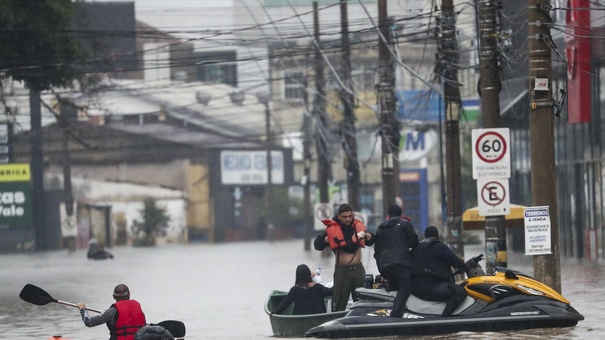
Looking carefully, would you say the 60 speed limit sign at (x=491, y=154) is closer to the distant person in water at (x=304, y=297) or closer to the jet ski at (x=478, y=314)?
the distant person in water at (x=304, y=297)

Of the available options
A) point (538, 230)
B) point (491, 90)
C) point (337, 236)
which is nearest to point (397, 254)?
point (337, 236)

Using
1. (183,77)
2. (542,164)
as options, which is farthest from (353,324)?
(183,77)

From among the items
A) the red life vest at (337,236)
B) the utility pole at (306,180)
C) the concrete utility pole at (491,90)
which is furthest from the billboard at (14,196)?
the red life vest at (337,236)

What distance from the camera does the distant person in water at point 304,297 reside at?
67.3ft

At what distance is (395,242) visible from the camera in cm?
1839

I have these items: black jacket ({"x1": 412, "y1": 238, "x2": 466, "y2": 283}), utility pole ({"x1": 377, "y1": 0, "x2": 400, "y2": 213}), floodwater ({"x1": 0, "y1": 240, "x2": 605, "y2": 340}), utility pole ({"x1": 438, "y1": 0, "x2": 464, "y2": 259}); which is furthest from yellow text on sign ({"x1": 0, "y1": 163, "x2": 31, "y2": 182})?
black jacket ({"x1": 412, "y1": 238, "x2": 466, "y2": 283})

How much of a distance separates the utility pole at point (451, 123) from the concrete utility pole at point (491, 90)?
6.95m

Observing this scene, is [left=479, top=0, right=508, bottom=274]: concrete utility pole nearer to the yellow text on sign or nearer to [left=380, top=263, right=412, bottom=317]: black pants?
[left=380, top=263, right=412, bottom=317]: black pants

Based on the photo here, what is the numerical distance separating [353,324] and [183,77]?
8652 cm

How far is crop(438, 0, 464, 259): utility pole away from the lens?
32094 millimetres

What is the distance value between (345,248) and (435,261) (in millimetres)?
2630

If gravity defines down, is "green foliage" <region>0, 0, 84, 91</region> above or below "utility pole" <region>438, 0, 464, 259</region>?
above

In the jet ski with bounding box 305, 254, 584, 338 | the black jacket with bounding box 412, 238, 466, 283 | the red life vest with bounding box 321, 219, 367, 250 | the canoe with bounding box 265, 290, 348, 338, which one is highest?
the red life vest with bounding box 321, 219, 367, 250

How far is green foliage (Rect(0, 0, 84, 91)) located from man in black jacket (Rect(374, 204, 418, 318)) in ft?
75.8
